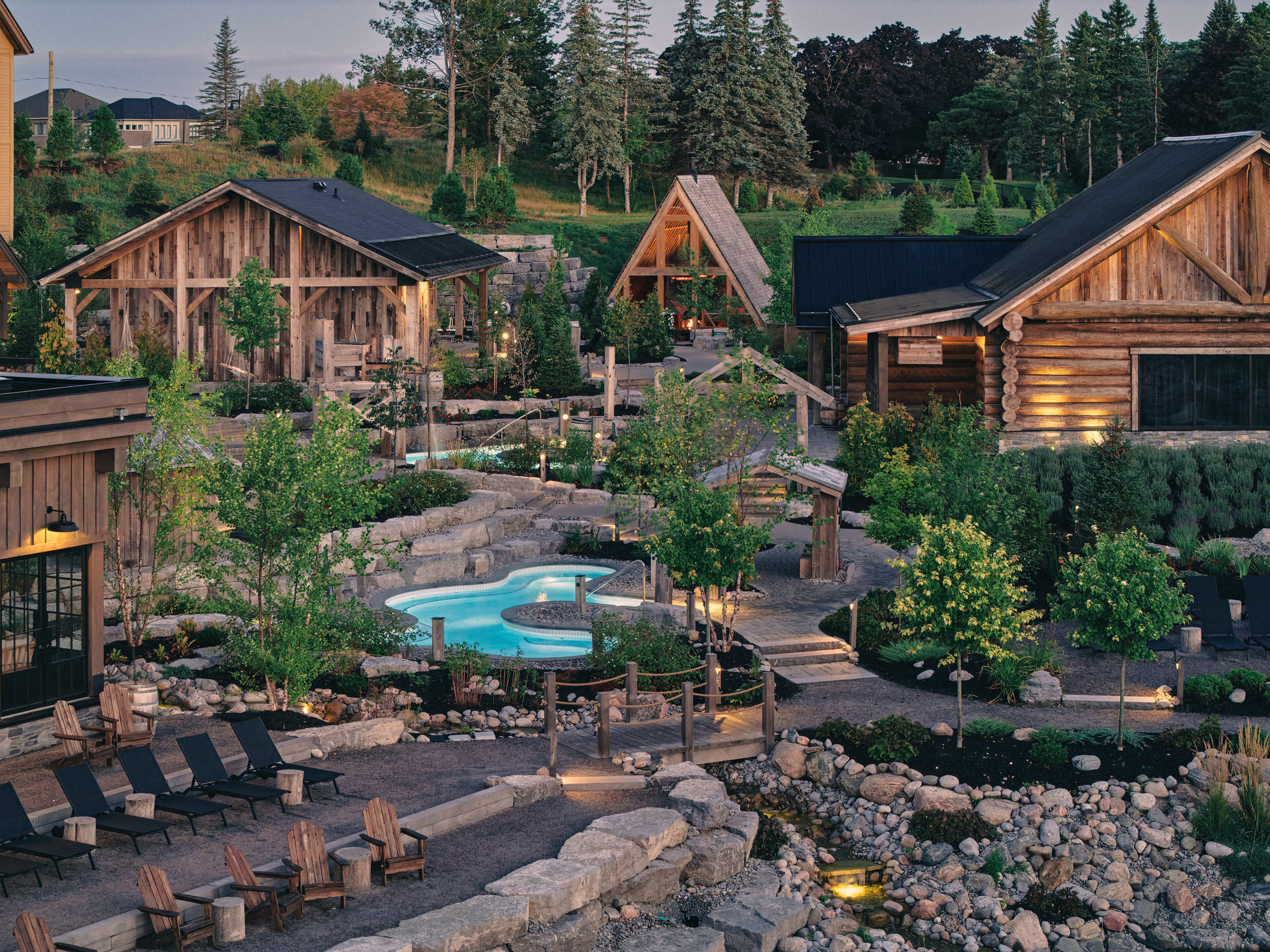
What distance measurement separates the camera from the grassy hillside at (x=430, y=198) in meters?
54.4

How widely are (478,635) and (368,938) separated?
36.8ft

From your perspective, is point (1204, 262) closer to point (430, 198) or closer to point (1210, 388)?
point (1210, 388)

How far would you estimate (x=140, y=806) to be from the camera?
1357 cm

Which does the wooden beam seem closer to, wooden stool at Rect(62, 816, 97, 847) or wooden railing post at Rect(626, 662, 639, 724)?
wooden railing post at Rect(626, 662, 639, 724)

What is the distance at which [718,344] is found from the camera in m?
46.6

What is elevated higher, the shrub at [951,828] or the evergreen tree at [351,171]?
the evergreen tree at [351,171]

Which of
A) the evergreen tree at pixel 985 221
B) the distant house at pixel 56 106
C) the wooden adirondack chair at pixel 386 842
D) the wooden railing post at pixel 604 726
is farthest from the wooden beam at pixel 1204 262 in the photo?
the distant house at pixel 56 106

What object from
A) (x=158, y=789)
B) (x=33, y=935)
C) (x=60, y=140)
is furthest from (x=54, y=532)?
(x=60, y=140)

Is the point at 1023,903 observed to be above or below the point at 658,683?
below

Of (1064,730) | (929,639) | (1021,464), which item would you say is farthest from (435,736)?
(1021,464)

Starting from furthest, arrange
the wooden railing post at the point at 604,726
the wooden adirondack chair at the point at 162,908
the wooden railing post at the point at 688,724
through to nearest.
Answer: the wooden railing post at the point at 688,724 < the wooden railing post at the point at 604,726 < the wooden adirondack chair at the point at 162,908

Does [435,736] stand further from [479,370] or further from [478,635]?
[479,370]

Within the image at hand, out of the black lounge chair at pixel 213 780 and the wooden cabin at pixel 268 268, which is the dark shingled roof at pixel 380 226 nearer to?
the wooden cabin at pixel 268 268

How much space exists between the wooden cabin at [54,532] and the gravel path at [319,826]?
58.1 inches
